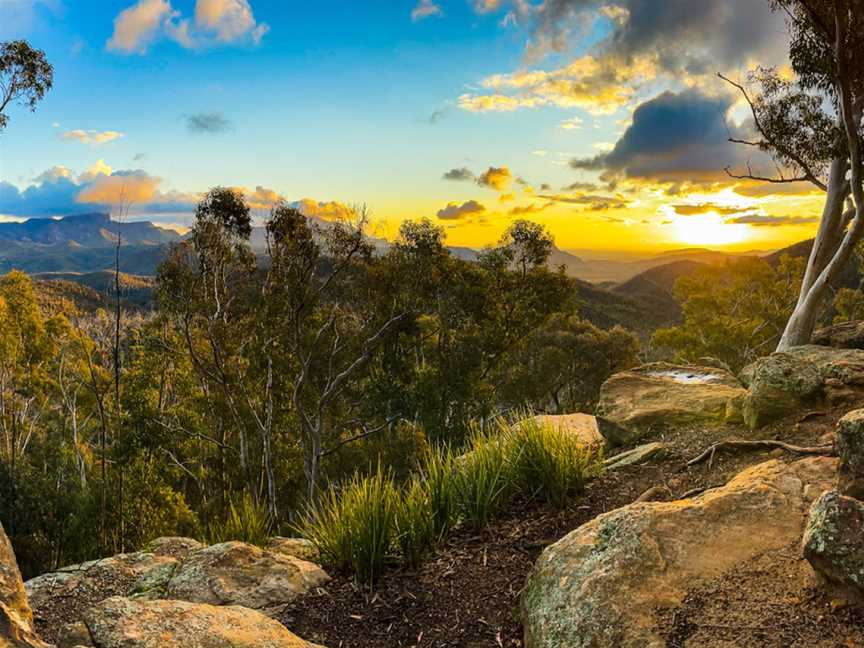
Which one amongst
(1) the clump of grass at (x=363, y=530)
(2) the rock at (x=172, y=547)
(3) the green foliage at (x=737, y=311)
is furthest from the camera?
(3) the green foliage at (x=737, y=311)

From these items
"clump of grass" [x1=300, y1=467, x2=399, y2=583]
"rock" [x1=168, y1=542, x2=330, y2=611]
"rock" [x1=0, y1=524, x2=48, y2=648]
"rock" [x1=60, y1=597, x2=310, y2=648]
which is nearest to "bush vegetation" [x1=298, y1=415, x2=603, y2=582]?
"clump of grass" [x1=300, y1=467, x2=399, y2=583]

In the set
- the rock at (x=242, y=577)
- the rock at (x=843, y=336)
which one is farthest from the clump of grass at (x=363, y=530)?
the rock at (x=843, y=336)

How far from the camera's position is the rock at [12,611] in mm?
2936

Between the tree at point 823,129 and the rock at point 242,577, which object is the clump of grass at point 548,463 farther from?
the tree at point 823,129

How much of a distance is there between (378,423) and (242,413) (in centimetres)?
526

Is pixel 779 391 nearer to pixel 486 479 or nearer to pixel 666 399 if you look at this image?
pixel 666 399

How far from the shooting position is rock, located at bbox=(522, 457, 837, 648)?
11.0ft

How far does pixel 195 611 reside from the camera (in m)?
3.40

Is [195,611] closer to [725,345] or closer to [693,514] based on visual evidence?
[693,514]

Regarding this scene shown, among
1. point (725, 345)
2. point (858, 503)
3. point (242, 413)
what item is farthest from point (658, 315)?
point (858, 503)

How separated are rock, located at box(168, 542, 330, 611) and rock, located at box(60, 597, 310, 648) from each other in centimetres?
179

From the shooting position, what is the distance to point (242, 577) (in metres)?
5.91

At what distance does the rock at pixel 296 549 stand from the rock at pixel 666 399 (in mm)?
4219

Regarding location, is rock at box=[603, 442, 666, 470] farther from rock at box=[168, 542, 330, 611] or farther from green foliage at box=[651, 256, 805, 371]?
green foliage at box=[651, 256, 805, 371]
